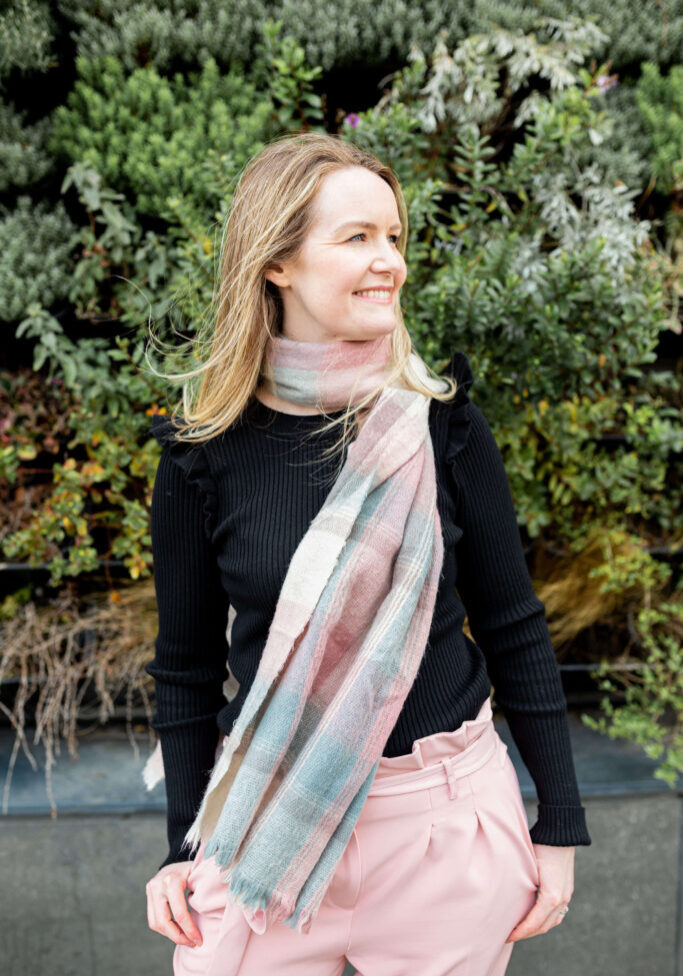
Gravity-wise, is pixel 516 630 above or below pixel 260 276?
below

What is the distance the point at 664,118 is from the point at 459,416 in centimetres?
227

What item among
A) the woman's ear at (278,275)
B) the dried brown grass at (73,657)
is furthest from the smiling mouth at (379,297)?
the dried brown grass at (73,657)

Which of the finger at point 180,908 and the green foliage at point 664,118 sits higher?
the green foliage at point 664,118

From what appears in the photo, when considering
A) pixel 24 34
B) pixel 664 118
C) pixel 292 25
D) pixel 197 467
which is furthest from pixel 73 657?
pixel 664 118

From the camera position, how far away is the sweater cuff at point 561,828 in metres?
1.42

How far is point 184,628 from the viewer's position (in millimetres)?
1495

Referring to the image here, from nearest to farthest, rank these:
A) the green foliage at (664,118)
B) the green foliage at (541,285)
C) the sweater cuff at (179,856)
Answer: the sweater cuff at (179,856)
the green foliage at (541,285)
the green foliage at (664,118)

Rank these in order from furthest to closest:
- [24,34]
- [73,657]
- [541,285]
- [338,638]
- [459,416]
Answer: [73,657] < [24,34] < [541,285] < [459,416] < [338,638]

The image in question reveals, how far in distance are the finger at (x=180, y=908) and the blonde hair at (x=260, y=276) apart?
83cm

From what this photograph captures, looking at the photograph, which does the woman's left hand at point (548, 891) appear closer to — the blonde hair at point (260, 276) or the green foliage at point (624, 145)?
the blonde hair at point (260, 276)

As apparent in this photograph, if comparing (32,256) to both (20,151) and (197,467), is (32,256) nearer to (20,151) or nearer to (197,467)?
(20,151)

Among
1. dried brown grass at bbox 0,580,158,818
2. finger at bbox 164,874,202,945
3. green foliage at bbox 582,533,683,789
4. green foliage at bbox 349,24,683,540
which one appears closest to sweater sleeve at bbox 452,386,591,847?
finger at bbox 164,874,202,945

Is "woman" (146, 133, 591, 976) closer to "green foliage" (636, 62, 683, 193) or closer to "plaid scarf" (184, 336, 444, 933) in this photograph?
"plaid scarf" (184, 336, 444, 933)

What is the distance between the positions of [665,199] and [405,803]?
279cm
